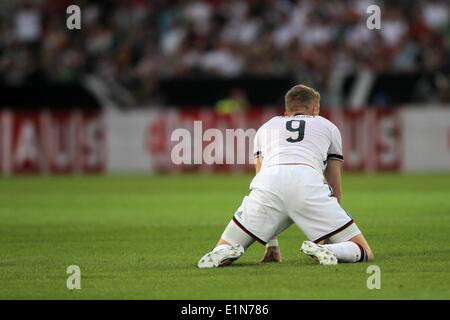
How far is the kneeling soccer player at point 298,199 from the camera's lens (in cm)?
995

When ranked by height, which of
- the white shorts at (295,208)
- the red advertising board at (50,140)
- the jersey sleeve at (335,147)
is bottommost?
the white shorts at (295,208)

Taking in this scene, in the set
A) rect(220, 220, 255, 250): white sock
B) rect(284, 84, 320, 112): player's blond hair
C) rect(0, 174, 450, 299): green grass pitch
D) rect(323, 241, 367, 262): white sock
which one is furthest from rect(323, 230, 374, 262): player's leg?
Answer: rect(284, 84, 320, 112): player's blond hair

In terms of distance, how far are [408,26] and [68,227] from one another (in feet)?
51.5

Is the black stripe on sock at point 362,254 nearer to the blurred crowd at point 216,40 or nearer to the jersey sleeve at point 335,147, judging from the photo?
the jersey sleeve at point 335,147

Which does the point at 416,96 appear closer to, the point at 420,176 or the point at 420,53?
the point at 420,53

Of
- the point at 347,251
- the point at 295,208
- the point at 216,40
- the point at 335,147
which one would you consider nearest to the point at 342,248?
the point at 347,251

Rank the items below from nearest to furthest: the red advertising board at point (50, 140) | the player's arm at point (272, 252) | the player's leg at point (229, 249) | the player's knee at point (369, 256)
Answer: the player's leg at point (229, 249), the player's knee at point (369, 256), the player's arm at point (272, 252), the red advertising board at point (50, 140)

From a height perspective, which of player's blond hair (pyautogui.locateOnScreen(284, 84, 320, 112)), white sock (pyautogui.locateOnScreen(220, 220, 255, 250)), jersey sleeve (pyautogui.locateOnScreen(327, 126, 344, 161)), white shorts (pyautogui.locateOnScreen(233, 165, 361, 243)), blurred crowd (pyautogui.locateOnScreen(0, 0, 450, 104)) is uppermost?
blurred crowd (pyautogui.locateOnScreen(0, 0, 450, 104))

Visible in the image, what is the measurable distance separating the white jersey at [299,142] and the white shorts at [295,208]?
0.14 metres

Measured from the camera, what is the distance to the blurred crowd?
27.7 m

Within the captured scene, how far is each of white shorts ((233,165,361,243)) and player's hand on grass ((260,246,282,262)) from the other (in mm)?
533

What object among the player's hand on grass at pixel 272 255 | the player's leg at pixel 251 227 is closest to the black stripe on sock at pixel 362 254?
the player's leg at pixel 251 227

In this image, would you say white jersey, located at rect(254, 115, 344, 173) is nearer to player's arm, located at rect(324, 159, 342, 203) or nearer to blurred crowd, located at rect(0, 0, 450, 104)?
player's arm, located at rect(324, 159, 342, 203)

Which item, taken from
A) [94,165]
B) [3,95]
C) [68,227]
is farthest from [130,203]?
[3,95]
